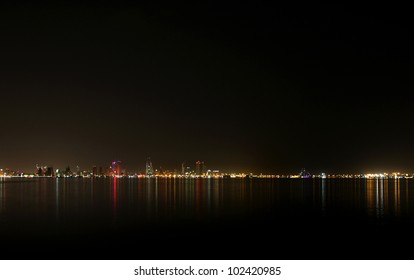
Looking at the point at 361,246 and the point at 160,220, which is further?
the point at 160,220

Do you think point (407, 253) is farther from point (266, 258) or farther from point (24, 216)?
point (24, 216)

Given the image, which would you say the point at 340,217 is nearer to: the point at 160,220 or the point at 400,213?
the point at 400,213

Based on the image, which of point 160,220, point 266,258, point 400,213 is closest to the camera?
point 266,258

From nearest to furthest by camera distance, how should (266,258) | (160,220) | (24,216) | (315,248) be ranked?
(266,258), (315,248), (160,220), (24,216)

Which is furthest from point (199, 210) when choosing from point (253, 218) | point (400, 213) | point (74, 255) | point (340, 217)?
point (74, 255)
